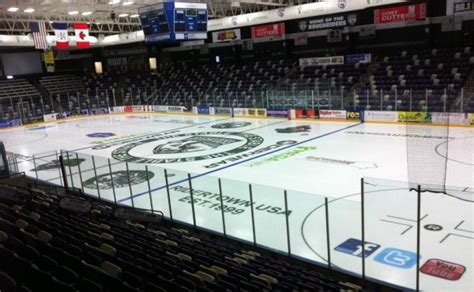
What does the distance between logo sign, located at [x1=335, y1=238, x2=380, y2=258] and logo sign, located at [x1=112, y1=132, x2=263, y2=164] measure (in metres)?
9.25

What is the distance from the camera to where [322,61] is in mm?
29812

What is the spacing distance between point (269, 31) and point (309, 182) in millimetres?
20356

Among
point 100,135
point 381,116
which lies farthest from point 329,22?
point 100,135

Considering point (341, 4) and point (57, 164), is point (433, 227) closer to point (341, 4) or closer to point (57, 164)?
point (57, 164)

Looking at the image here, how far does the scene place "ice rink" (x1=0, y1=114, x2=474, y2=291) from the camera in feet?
24.0

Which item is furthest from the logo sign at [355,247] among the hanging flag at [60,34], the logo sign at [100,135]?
the hanging flag at [60,34]

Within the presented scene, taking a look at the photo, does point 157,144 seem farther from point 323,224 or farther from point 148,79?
point 148,79

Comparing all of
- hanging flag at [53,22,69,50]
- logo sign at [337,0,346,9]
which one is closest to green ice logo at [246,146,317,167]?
logo sign at [337,0,346,9]

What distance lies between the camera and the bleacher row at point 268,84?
73.4 feet

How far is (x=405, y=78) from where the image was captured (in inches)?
949

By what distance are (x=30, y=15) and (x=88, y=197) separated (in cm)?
2044

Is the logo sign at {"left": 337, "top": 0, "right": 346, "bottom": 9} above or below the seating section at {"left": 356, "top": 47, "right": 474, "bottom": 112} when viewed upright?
above

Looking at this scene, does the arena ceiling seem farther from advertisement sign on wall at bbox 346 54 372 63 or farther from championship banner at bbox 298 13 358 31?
advertisement sign on wall at bbox 346 54 372 63

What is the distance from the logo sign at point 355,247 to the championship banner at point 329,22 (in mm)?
21431
